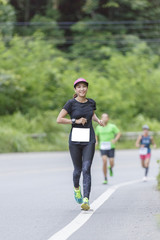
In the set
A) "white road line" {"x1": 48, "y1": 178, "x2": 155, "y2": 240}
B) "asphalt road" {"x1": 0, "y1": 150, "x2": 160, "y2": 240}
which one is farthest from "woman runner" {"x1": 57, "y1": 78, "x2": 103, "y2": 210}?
"asphalt road" {"x1": 0, "y1": 150, "x2": 160, "y2": 240}

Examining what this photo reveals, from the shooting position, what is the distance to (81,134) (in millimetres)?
9422

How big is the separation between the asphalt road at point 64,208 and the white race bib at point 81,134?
105cm

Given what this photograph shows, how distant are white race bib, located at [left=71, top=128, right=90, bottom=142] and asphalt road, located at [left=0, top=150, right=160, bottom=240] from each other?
3.45 ft

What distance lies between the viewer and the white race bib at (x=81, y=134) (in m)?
9.41

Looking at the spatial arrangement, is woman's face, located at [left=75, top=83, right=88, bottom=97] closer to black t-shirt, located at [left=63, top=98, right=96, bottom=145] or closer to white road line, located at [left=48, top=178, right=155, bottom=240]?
black t-shirt, located at [left=63, top=98, right=96, bottom=145]

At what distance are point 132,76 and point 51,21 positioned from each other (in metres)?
14.0

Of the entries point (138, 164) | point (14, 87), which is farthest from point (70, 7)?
point (138, 164)

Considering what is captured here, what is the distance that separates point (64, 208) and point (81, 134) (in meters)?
1.24

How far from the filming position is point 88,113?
9.48 metres

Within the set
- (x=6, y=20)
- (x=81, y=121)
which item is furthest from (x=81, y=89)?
(x=6, y=20)

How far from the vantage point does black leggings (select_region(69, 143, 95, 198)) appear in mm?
9383

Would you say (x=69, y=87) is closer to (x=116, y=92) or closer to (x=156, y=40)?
(x=116, y=92)

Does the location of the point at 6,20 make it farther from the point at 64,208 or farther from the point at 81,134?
the point at 81,134

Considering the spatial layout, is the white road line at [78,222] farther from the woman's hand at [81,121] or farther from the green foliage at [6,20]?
the green foliage at [6,20]
